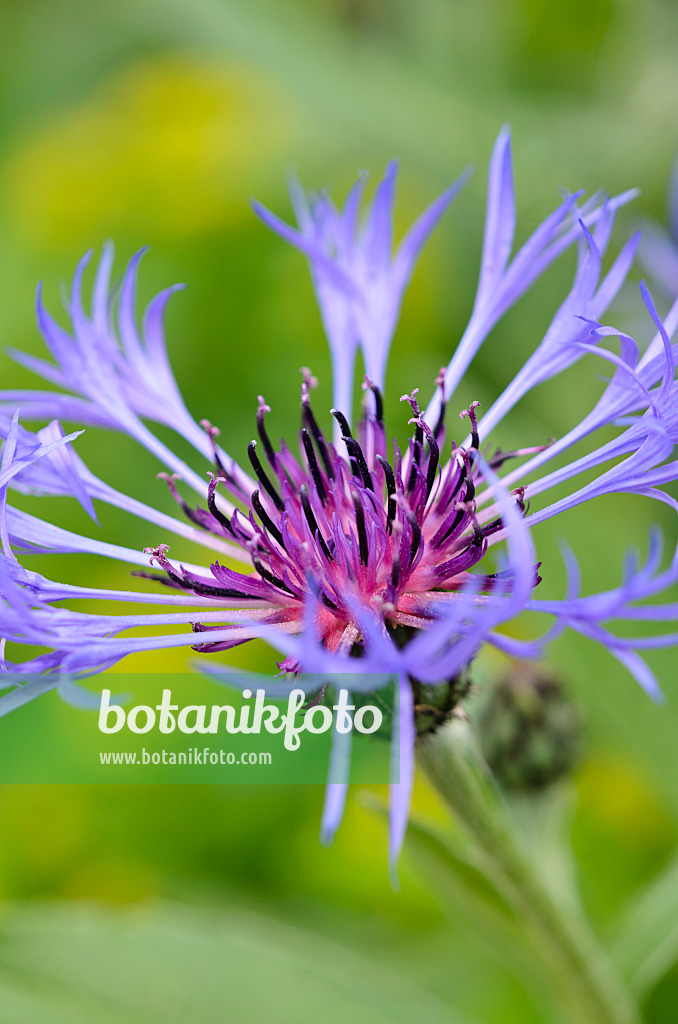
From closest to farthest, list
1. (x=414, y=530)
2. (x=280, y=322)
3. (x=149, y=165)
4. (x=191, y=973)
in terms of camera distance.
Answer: (x=414, y=530) → (x=191, y=973) → (x=280, y=322) → (x=149, y=165)

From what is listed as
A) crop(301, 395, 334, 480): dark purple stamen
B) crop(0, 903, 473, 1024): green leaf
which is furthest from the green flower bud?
crop(301, 395, 334, 480): dark purple stamen

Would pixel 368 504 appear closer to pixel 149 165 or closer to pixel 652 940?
pixel 652 940

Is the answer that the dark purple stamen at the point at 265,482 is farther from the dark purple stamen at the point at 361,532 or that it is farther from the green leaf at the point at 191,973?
the green leaf at the point at 191,973

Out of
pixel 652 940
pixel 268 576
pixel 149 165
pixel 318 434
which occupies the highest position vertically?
pixel 149 165

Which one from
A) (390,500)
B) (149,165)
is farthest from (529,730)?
(149,165)

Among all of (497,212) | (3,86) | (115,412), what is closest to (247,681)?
(115,412)
